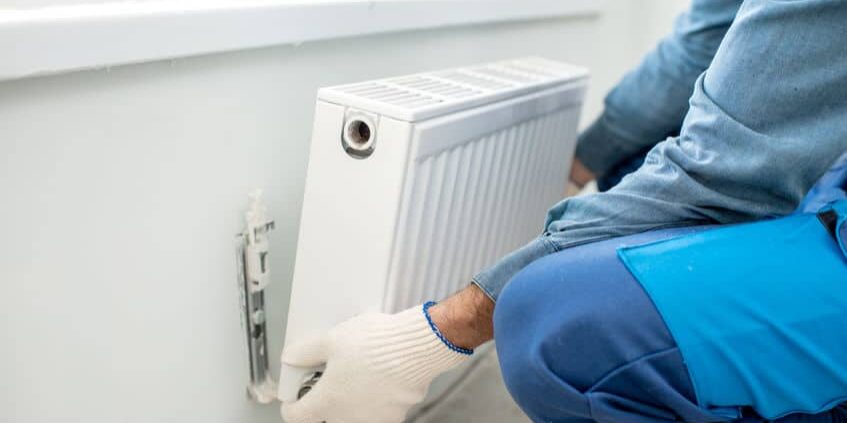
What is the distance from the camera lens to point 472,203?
783 millimetres

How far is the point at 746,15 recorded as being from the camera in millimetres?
589

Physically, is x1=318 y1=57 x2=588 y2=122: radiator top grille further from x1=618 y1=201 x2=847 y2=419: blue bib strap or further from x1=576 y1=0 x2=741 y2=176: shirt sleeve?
x1=618 y1=201 x2=847 y2=419: blue bib strap

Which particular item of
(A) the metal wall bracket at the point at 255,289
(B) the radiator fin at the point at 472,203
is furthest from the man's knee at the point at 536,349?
(A) the metal wall bracket at the point at 255,289

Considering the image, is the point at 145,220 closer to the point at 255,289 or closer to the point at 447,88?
the point at 255,289

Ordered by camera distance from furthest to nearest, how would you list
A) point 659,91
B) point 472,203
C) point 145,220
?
point 659,91 → point 472,203 → point 145,220

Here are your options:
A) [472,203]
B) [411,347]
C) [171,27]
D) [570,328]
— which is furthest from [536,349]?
[171,27]

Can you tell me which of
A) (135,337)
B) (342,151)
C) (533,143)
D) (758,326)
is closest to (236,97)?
(342,151)

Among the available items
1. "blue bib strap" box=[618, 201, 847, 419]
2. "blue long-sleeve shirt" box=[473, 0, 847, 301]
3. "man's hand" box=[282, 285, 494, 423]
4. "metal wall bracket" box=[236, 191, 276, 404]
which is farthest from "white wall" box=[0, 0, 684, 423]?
"blue bib strap" box=[618, 201, 847, 419]

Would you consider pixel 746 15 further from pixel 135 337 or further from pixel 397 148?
pixel 135 337

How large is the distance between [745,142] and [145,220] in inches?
17.8

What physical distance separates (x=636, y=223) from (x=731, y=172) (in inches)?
3.1

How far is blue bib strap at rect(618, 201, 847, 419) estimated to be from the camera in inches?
21.1

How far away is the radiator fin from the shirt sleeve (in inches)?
2.5

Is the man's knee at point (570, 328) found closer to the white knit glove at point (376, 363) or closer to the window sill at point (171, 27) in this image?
the white knit glove at point (376, 363)
